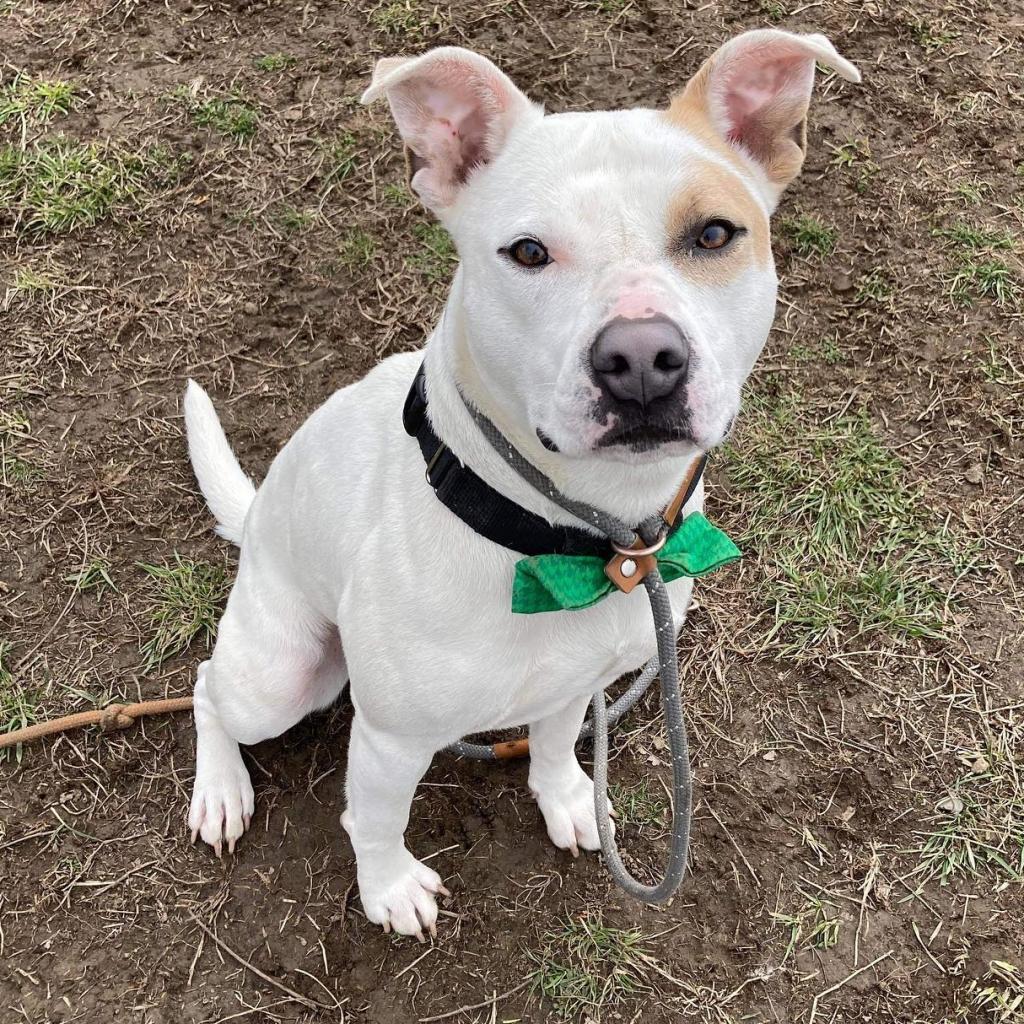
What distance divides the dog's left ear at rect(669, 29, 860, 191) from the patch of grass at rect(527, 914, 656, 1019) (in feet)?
7.12

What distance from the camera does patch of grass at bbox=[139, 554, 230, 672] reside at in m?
3.37

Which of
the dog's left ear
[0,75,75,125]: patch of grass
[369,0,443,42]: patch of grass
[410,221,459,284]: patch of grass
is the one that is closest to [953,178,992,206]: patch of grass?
[410,221,459,284]: patch of grass

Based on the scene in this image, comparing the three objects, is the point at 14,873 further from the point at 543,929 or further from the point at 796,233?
the point at 796,233

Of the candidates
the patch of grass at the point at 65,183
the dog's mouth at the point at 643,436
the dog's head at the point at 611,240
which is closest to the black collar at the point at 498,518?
the dog's head at the point at 611,240

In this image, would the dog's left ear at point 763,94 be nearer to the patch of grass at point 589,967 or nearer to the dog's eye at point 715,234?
the dog's eye at point 715,234

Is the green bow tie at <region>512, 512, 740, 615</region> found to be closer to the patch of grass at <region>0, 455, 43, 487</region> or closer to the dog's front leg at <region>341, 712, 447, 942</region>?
the dog's front leg at <region>341, 712, 447, 942</region>

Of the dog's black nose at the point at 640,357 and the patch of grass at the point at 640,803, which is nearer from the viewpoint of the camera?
the dog's black nose at the point at 640,357

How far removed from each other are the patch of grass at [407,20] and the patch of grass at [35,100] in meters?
1.41

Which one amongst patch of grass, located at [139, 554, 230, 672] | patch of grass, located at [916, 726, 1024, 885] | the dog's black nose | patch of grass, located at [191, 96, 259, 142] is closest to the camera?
the dog's black nose

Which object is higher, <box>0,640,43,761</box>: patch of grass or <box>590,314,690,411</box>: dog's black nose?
<box>590,314,690,411</box>: dog's black nose

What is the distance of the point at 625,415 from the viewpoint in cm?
156

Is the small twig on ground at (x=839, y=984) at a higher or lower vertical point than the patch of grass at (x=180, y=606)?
lower

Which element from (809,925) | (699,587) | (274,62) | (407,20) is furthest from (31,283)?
(809,925)

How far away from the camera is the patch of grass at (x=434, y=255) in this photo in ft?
13.0
